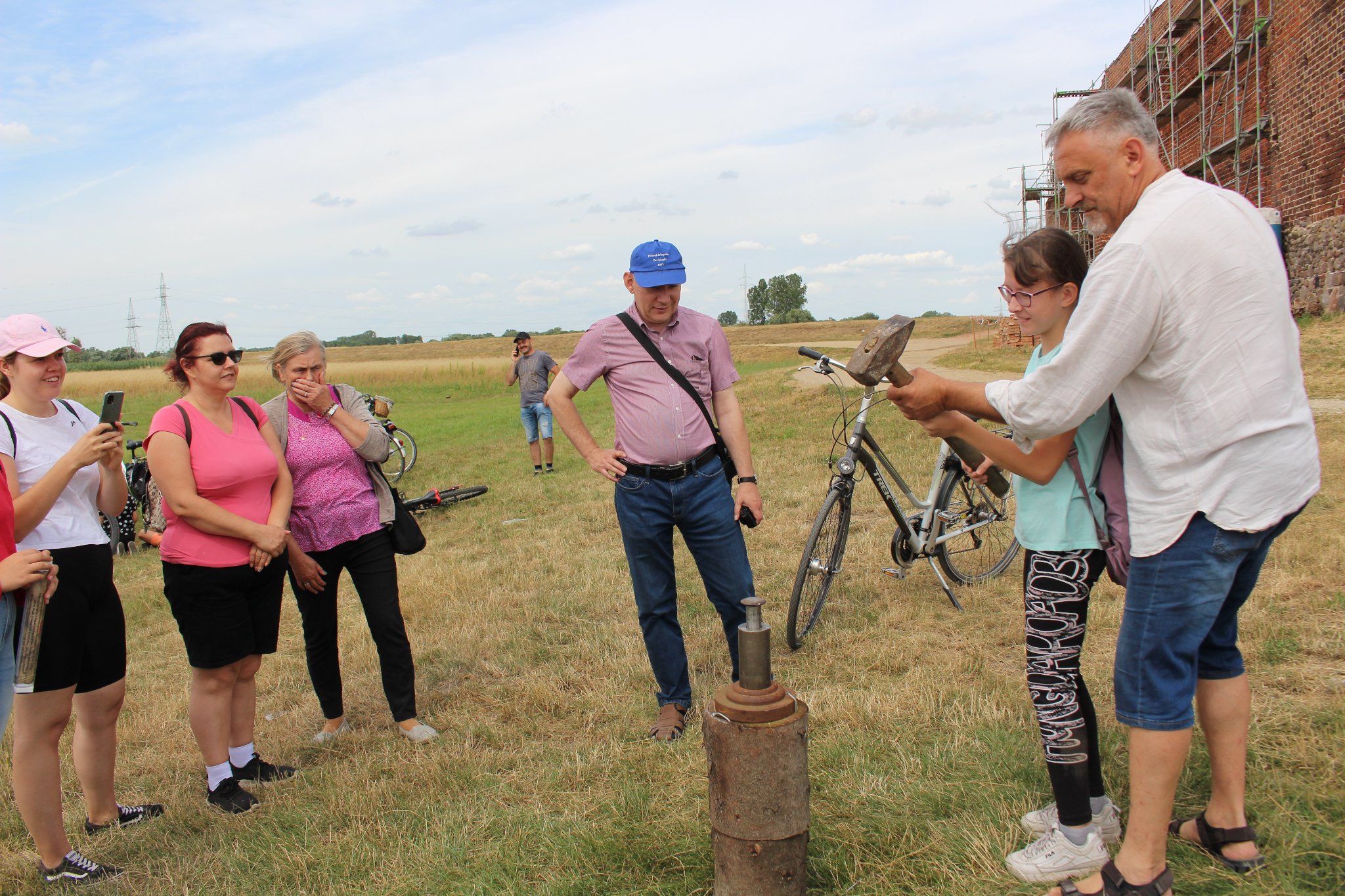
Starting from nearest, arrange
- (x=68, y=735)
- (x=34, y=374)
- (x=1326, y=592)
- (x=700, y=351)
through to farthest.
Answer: (x=34, y=374) → (x=700, y=351) → (x=1326, y=592) → (x=68, y=735)

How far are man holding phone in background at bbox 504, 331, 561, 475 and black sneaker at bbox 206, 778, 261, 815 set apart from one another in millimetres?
8766

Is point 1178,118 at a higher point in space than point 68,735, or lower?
higher

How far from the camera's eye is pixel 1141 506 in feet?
7.10

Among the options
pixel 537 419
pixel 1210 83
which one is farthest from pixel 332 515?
pixel 1210 83

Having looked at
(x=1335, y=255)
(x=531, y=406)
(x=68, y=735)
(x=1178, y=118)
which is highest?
(x=1178, y=118)

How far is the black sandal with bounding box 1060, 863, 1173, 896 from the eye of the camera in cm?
224

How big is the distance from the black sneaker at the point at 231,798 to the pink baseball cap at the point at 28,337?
1.93 metres

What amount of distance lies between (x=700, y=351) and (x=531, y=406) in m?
8.86

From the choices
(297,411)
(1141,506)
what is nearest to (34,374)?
(297,411)

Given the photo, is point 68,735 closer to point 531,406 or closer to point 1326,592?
point 1326,592

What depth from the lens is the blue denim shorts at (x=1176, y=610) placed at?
209cm

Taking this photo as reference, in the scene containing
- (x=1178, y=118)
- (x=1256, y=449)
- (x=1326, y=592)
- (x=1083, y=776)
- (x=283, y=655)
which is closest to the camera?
(x=1256, y=449)

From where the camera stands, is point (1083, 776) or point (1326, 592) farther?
point (1326, 592)

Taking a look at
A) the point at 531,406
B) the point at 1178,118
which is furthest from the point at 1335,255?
the point at 531,406
